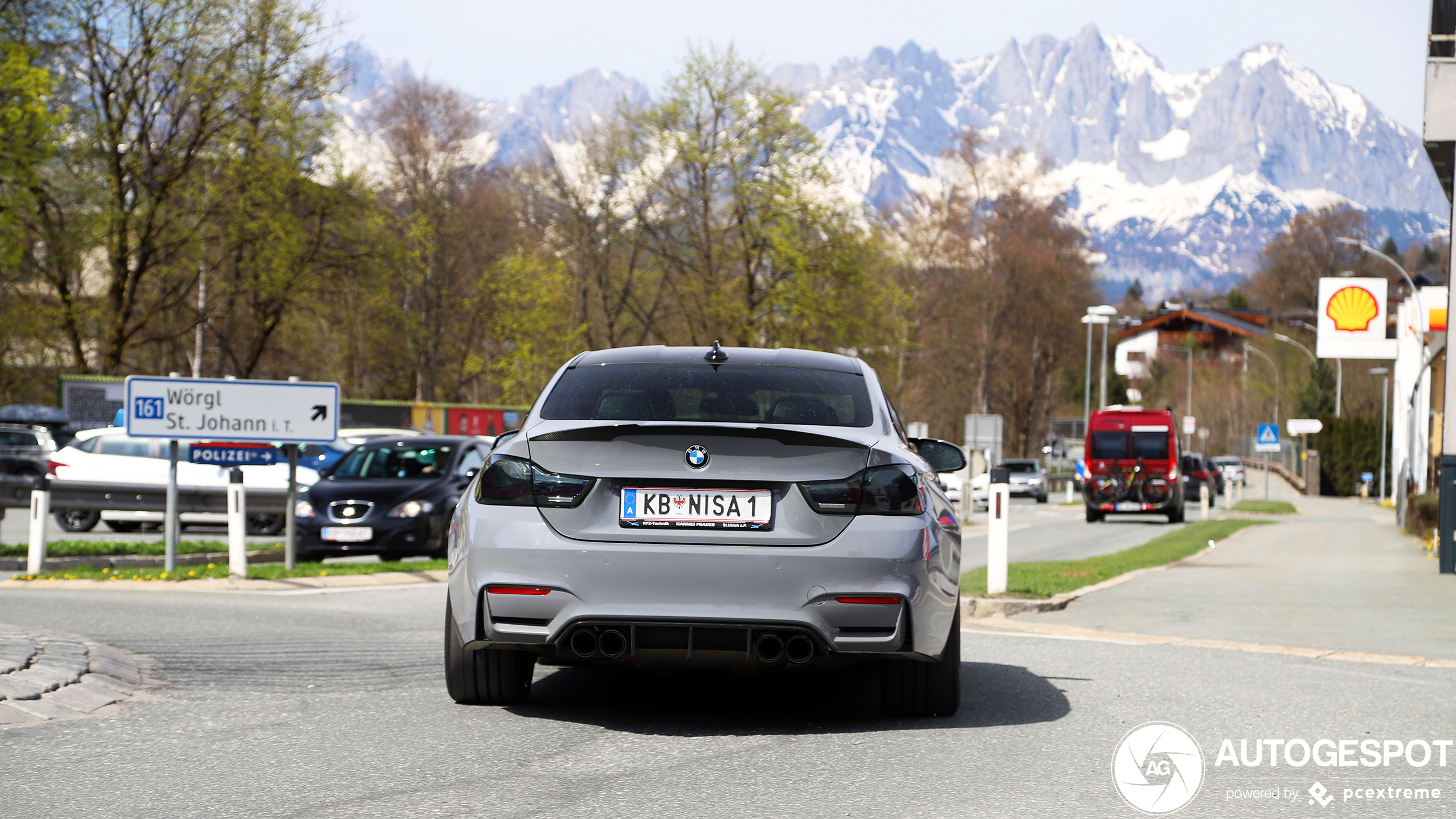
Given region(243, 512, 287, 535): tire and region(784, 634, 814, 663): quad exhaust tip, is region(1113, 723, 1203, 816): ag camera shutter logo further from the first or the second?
region(243, 512, 287, 535): tire

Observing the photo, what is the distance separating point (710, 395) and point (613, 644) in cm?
123

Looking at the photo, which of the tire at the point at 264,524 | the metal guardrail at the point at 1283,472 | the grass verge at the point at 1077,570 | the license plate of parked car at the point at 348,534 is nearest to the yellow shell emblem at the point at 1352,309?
the grass verge at the point at 1077,570

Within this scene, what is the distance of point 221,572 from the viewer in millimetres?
14172

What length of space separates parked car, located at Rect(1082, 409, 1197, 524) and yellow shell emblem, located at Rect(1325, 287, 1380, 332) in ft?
16.6

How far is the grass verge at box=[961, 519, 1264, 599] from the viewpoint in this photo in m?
13.4

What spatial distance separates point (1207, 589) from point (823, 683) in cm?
837

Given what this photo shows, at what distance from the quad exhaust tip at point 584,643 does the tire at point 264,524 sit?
17542 millimetres

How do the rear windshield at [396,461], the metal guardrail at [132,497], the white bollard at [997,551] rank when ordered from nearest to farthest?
the white bollard at [997,551] < the rear windshield at [396,461] < the metal guardrail at [132,497]

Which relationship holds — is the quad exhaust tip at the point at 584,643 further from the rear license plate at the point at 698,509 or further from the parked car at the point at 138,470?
the parked car at the point at 138,470

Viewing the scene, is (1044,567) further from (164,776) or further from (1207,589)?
(164,776)

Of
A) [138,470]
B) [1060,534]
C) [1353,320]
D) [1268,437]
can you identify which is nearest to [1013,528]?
[1060,534]

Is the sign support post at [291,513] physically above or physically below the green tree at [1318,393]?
below

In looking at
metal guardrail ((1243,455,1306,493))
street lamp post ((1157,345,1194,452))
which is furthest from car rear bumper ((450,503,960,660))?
street lamp post ((1157,345,1194,452))

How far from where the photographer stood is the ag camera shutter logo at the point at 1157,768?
5.11 metres
